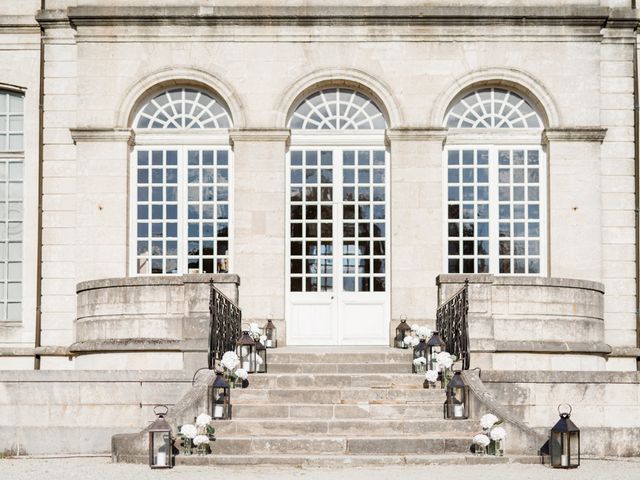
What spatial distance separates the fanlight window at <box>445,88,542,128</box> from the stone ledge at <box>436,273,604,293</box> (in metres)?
3.08

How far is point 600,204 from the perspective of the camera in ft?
61.0

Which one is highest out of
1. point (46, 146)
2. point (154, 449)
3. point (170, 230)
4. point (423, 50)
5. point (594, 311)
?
point (423, 50)

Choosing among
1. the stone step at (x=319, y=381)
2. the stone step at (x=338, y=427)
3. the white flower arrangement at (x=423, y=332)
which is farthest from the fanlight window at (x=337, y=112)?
the stone step at (x=338, y=427)

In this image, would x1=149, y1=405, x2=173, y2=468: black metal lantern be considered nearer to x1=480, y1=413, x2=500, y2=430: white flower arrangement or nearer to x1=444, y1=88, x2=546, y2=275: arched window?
x1=480, y1=413, x2=500, y2=430: white flower arrangement

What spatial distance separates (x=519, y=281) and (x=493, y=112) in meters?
3.69

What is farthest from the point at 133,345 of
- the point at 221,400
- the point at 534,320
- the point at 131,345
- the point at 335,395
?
the point at 534,320

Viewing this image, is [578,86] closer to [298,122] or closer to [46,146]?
[298,122]

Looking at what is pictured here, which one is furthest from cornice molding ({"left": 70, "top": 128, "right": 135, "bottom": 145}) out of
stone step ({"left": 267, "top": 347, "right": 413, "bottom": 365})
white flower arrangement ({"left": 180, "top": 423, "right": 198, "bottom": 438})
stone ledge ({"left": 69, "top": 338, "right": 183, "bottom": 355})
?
white flower arrangement ({"left": 180, "top": 423, "right": 198, "bottom": 438})

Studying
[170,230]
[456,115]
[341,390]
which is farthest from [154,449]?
[456,115]

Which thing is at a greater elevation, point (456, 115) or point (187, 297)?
point (456, 115)

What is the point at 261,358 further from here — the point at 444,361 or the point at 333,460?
the point at 333,460

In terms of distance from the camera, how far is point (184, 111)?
19047mm

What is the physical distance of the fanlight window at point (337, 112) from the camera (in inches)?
749

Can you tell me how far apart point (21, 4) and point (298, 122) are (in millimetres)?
4861
